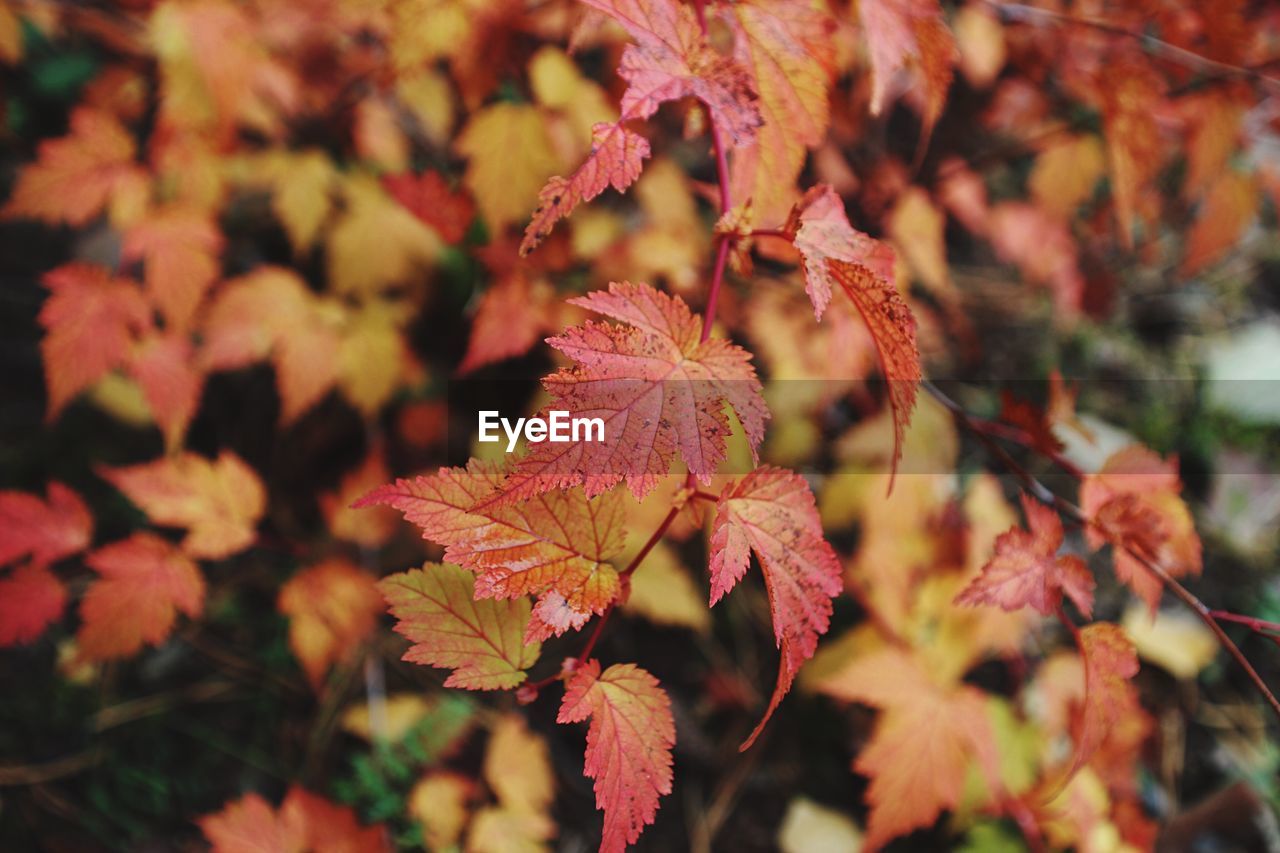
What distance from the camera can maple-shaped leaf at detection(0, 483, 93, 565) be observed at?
1.19m

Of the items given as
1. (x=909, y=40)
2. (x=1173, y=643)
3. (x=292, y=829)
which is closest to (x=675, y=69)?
(x=909, y=40)

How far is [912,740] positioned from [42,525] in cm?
142

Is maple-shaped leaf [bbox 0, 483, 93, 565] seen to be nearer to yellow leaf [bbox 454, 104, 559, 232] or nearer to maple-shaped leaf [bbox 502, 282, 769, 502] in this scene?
yellow leaf [bbox 454, 104, 559, 232]

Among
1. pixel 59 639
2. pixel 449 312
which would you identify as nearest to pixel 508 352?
pixel 449 312

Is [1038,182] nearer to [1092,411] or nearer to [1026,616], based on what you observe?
[1092,411]

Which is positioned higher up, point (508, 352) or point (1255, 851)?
point (508, 352)

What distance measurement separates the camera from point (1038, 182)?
1853 millimetres

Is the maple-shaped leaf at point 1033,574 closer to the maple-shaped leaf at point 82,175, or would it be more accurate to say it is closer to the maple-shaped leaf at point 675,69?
the maple-shaped leaf at point 675,69

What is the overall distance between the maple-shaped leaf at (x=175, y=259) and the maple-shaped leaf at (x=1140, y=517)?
1440mm

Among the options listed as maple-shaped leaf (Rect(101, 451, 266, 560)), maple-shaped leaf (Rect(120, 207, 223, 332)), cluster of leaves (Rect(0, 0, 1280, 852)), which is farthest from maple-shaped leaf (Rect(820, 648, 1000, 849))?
maple-shaped leaf (Rect(120, 207, 223, 332))

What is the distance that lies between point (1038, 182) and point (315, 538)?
6.18 ft

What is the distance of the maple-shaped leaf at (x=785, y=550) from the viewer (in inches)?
25.3

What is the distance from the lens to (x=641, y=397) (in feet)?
2.06

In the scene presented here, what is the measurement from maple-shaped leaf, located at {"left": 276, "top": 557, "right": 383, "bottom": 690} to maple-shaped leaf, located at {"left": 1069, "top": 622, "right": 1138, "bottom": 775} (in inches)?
40.8
